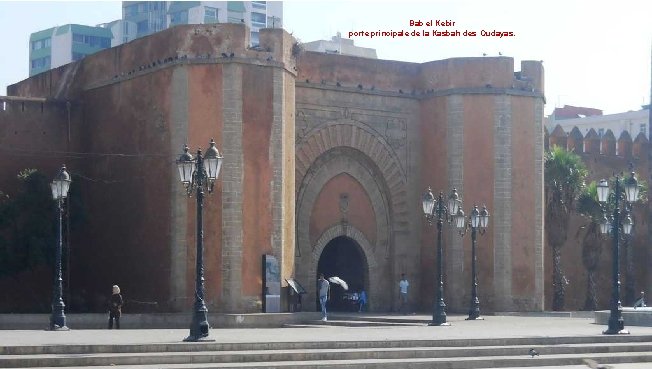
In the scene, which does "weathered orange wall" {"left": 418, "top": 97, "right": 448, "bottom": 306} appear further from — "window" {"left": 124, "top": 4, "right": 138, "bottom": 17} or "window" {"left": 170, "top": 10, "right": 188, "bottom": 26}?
"window" {"left": 124, "top": 4, "right": 138, "bottom": 17}

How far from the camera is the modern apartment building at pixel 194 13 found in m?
69.3

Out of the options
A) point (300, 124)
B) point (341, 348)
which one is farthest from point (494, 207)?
point (341, 348)

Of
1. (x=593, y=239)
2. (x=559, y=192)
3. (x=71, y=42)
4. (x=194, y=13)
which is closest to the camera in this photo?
(x=559, y=192)

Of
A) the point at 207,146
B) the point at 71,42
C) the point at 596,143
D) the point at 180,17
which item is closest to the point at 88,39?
the point at 71,42

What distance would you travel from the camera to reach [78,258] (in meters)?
30.0

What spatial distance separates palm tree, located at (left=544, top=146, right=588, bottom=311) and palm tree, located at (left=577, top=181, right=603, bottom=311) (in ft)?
2.58

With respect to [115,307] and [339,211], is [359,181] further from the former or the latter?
[115,307]

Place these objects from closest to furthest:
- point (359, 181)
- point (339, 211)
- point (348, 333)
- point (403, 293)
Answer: point (348, 333), point (403, 293), point (339, 211), point (359, 181)

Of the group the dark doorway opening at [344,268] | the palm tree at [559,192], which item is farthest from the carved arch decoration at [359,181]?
the palm tree at [559,192]

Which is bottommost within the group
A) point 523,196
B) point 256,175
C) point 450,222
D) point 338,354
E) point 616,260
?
point 338,354

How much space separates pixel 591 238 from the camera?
37344 mm

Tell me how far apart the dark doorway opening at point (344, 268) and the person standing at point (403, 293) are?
850 mm

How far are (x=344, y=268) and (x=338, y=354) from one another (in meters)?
13.8

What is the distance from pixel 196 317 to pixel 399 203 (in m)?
13.5
